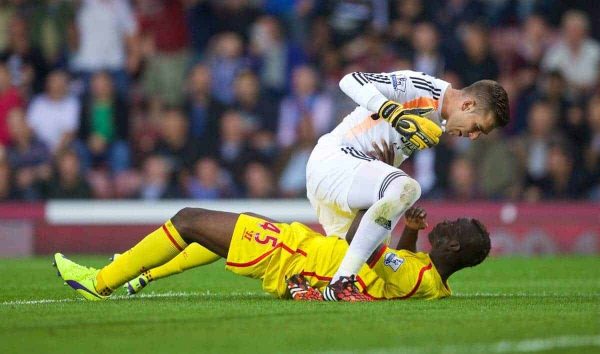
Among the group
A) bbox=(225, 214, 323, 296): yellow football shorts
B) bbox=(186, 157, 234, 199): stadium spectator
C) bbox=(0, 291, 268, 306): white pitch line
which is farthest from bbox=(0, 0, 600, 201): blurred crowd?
bbox=(225, 214, 323, 296): yellow football shorts

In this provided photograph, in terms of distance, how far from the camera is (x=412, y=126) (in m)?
7.62

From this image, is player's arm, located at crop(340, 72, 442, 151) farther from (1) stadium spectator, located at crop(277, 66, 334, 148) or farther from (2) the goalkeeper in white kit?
(1) stadium spectator, located at crop(277, 66, 334, 148)

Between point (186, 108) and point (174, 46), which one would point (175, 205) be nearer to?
point (186, 108)

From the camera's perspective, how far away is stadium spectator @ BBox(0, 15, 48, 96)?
15633mm

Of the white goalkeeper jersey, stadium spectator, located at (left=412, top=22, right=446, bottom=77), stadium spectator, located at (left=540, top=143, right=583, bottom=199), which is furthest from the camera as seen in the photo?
stadium spectator, located at (left=412, top=22, right=446, bottom=77)

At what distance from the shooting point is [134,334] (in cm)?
597

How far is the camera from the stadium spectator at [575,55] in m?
Result: 16.0

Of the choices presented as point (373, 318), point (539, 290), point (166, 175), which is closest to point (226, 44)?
point (166, 175)

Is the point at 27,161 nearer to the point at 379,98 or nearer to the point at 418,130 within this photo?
the point at 379,98

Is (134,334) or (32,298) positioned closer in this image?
(134,334)

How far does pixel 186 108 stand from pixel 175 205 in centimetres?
146

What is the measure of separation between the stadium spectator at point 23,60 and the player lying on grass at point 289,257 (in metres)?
8.06

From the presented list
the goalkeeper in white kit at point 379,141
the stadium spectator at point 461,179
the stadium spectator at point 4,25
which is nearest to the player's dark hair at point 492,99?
the goalkeeper in white kit at point 379,141

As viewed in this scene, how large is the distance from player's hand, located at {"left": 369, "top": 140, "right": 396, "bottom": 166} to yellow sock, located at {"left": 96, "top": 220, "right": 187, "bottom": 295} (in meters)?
1.49
